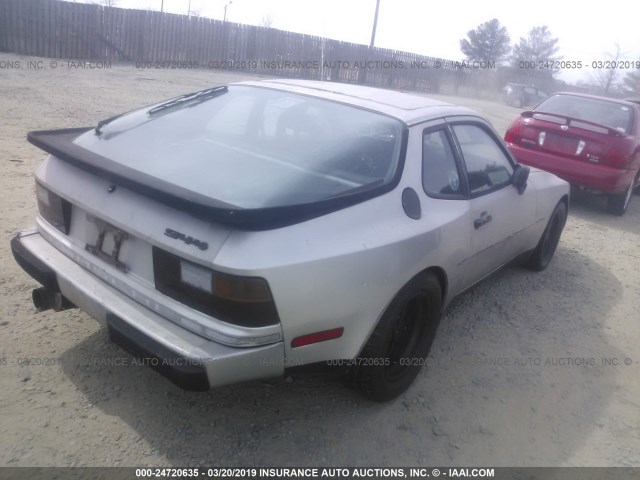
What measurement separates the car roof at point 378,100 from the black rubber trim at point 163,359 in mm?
1651

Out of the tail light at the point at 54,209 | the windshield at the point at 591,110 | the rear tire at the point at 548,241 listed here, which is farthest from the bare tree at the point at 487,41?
the tail light at the point at 54,209

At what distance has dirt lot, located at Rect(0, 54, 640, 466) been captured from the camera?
93.2 inches

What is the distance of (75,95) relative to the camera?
10.4 metres

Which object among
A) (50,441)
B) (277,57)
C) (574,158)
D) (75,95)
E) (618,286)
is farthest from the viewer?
(277,57)

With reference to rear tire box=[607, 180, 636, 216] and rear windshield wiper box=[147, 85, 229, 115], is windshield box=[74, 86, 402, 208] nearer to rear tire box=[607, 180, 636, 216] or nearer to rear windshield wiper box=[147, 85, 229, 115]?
rear windshield wiper box=[147, 85, 229, 115]

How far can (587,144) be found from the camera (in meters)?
6.54

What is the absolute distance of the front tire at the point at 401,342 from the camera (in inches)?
98.4

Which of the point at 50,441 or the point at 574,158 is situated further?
the point at 574,158

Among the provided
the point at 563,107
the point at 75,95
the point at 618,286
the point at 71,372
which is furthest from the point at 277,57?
the point at 71,372

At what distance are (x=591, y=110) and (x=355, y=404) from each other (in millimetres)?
6232

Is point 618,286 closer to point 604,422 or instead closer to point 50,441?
point 604,422

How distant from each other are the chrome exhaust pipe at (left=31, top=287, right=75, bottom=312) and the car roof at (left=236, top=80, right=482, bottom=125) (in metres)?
1.69

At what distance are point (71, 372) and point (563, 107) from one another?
22.8ft

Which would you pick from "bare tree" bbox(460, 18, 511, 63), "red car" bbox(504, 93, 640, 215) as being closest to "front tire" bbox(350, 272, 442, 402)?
"red car" bbox(504, 93, 640, 215)
